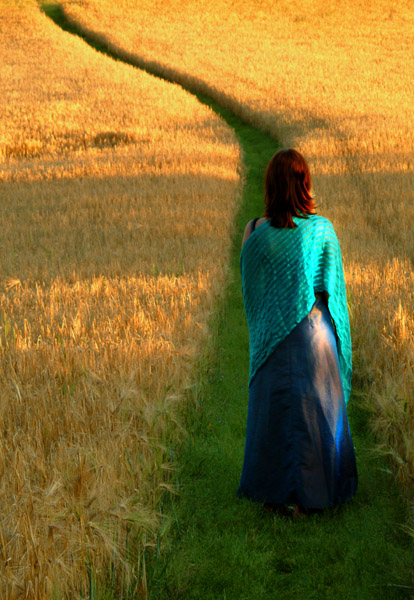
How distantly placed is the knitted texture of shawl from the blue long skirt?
76 millimetres

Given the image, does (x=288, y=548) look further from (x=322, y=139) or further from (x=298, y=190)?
(x=322, y=139)

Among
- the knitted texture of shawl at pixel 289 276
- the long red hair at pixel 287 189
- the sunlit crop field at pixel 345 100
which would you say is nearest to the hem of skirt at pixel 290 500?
the sunlit crop field at pixel 345 100

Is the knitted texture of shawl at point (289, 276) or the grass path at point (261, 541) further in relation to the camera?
the knitted texture of shawl at point (289, 276)

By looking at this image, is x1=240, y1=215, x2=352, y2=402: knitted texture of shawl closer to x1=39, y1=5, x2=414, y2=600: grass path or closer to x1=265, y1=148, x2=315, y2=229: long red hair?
x1=265, y1=148, x2=315, y2=229: long red hair

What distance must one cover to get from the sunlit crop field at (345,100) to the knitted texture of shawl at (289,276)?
2.91 ft

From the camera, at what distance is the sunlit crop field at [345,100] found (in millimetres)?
5371

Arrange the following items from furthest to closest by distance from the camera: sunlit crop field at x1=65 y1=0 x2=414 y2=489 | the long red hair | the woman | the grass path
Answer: sunlit crop field at x1=65 y1=0 x2=414 y2=489
the woman
the long red hair
the grass path

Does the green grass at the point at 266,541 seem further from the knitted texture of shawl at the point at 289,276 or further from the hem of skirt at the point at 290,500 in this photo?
the knitted texture of shawl at the point at 289,276

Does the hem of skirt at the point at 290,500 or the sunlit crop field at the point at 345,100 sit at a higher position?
the sunlit crop field at the point at 345,100

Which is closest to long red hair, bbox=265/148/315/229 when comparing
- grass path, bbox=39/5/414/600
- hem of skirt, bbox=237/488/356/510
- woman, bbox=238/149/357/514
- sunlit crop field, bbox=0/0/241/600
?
woman, bbox=238/149/357/514

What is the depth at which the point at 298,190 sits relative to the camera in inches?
145

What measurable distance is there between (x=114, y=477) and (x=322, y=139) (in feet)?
42.9

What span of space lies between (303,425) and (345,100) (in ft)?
61.8

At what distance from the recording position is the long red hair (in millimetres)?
3600
